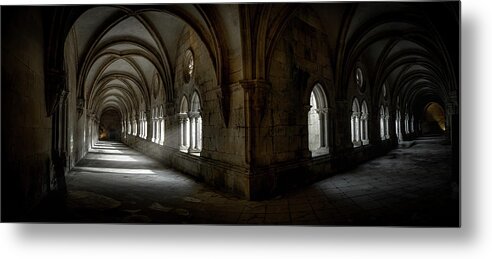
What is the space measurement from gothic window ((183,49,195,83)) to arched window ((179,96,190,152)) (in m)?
0.72

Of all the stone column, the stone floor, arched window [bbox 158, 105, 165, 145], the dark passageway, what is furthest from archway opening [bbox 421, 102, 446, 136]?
the stone column

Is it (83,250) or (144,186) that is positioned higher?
(144,186)

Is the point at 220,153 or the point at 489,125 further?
the point at 220,153

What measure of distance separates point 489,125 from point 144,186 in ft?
14.6

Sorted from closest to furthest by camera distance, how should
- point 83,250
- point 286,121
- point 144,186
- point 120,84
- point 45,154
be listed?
1. point 83,250
2. point 45,154
3. point 144,186
4. point 286,121
5. point 120,84

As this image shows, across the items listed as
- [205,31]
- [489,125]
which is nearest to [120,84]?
[205,31]

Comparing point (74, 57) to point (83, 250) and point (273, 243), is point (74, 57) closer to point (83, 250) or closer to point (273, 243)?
point (83, 250)

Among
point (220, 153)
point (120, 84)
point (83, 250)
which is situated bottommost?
point (83, 250)

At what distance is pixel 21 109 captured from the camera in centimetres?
257

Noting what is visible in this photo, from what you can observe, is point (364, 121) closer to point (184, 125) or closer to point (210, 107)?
point (210, 107)

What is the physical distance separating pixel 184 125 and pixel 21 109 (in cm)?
509

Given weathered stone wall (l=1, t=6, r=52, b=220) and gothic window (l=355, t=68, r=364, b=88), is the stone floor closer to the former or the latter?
weathered stone wall (l=1, t=6, r=52, b=220)

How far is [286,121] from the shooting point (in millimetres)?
4875

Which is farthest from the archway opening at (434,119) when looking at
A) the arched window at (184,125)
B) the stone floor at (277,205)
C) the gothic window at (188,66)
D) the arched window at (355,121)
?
the stone floor at (277,205)
